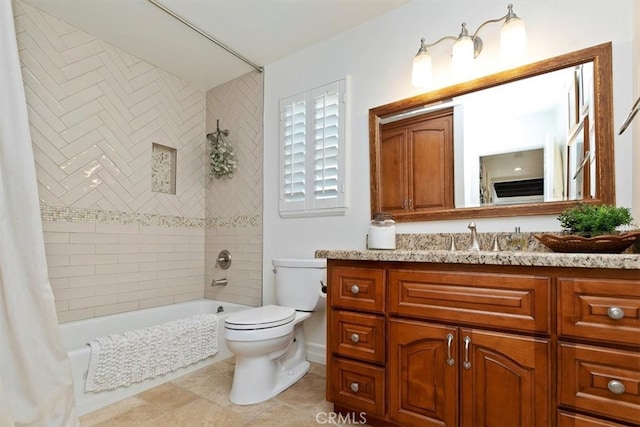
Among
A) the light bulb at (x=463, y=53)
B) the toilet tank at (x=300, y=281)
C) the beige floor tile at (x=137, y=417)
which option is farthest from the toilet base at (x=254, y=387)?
the light bulb at (x=463, y=53)

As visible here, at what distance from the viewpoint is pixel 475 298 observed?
1.22 metres

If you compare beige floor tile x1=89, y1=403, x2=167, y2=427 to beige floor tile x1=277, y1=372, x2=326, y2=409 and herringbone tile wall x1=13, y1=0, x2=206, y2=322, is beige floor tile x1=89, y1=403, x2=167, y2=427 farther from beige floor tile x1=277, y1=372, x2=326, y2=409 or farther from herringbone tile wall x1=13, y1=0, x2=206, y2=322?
herringbone tile wall x1=13, y1=0, x2=206, y2=322

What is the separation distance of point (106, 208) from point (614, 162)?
10.00ft

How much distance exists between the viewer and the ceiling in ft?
6.79

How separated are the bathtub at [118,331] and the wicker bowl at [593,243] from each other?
210 cm

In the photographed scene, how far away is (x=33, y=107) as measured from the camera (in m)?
2.10

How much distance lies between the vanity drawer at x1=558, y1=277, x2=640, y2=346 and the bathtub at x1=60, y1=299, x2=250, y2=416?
2.08 metres

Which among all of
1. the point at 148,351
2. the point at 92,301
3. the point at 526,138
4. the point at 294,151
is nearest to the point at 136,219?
the point at 92,301

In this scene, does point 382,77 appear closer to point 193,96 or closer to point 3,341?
point 193,96

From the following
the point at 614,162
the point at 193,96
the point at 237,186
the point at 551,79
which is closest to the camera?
the point at 614,162

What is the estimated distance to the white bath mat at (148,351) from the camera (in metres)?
1.75

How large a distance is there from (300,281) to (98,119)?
1.89 metres

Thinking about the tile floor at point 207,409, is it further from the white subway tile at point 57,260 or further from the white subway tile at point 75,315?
the white subway tile at point 57,260

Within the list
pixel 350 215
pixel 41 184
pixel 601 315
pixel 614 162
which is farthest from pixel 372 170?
pixel 41 184
